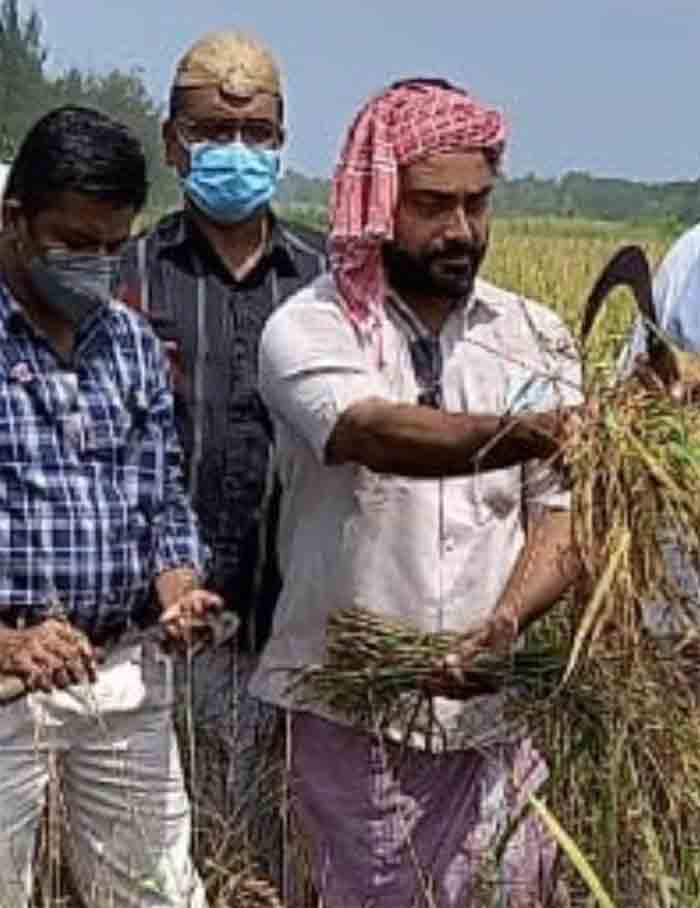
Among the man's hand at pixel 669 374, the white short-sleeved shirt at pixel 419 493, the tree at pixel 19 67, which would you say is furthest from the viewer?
the tree at pixel 19 67

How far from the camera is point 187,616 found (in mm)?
2889

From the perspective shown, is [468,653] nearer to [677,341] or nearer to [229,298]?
[677,341]

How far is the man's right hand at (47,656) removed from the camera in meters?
2.73

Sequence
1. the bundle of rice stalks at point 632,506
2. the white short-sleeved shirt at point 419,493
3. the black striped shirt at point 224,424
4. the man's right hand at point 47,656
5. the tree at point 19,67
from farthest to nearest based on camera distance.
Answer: the tree at point 19,67, the black striped shirt at point 224,424, the white short-sleeved shirt at point 419,493, the man's right hand at point 47,656, the bundle of rice stalks at point 632,506

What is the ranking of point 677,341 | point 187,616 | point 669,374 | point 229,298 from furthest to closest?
1. point 229,298
2. point 677,341
3. point 187,616
4. point 669,374

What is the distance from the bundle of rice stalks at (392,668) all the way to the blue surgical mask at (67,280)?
55 cm

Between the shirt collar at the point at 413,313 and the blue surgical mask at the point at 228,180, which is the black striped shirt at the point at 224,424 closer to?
the blue surgical mask at the point at 228,180

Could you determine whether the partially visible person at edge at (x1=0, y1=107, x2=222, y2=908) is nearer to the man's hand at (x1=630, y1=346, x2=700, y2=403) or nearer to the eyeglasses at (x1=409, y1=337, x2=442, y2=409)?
the eyeglasses at (x1=409, y1=337, x2=442, y2=409)

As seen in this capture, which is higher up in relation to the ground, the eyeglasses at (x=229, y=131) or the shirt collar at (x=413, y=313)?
the eyeglasses at (x=229, y=131)

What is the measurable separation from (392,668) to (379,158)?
2.19 ft

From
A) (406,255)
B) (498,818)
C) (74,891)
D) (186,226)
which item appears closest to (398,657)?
(498,818)

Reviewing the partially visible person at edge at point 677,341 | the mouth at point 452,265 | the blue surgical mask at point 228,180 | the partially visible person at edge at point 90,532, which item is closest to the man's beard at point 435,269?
the mouth at point 452,265

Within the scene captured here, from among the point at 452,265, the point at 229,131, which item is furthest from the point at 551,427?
the point at 229,131

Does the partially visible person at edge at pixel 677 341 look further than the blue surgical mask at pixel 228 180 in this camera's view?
→ No
